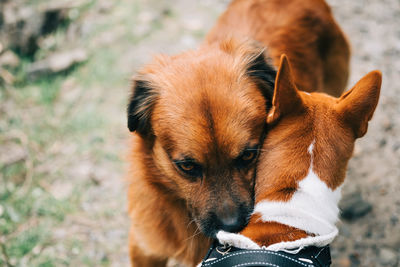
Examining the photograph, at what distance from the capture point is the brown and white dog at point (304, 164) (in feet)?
6.63

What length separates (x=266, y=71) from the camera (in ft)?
8.59

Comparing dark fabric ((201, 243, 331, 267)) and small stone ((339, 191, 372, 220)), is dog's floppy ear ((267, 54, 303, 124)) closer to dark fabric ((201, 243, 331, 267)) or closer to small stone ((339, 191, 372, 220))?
dark fabric ((201, 243, 331, 267))

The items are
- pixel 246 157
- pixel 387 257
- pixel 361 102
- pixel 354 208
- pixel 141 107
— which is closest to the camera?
pixel 361 102

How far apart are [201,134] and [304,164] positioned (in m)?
0.63

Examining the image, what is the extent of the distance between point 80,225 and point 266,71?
243cm

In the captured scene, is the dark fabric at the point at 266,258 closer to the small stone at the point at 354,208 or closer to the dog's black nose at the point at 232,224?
the dog's black nose at the point at 232,224

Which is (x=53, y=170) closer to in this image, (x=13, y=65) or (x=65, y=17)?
(x=13, y=65)

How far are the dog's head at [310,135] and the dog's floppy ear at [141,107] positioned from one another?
0.88 meters

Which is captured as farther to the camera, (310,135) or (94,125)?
(94,125)

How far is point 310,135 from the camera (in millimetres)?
2135

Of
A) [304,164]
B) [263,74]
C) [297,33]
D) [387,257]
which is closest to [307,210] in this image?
[304,164]

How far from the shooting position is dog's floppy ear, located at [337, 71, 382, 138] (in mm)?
2021

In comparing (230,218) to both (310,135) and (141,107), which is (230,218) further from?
(141,107)

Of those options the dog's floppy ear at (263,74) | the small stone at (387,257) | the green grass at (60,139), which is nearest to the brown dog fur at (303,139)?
the dog's floppy ear at (263,74)
